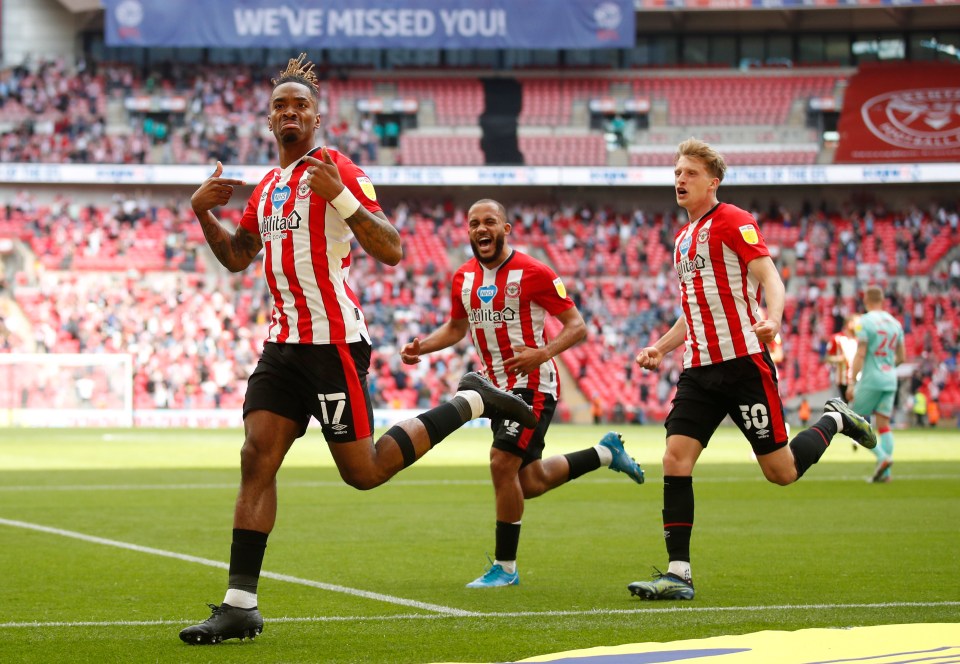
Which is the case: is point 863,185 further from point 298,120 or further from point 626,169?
point 298,120

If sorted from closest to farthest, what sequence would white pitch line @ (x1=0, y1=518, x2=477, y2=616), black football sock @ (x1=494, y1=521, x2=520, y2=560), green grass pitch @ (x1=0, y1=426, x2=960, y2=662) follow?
green grass pitch @ (x1=0, y1=426, x2=960, y2=662), white pitch line @ (x1=0, y1=518, x2=477, y2=616), black football sock @ (x1=494, y1=521, x2=520, y2=560)

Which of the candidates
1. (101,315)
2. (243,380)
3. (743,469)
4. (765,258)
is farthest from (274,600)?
(101,315)

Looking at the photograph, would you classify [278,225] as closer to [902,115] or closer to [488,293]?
[488,293]

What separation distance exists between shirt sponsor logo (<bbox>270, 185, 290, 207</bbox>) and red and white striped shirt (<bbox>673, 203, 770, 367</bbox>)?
7.73 feet

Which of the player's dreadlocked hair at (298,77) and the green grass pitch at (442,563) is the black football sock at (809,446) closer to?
the green grass pitch at (442,563)

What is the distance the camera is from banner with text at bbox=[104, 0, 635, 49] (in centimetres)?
4816

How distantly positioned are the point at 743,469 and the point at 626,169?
28.4m

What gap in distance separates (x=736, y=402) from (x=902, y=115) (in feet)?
144

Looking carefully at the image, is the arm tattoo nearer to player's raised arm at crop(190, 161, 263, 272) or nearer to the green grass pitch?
player's raised arm at crop(190, 161, 263, 272)

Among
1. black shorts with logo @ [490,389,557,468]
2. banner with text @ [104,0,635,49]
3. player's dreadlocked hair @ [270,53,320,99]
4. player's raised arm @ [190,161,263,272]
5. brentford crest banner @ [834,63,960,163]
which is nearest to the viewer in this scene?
player's dreadlocked hair @ [270,53,320,99]

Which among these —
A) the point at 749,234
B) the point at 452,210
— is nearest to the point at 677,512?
the point at 749,234

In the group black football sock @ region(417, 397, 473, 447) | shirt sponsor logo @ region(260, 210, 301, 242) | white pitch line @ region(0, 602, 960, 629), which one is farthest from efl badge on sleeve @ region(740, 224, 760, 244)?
shirt sponsor logo @ region(260, 210, 301, 242)

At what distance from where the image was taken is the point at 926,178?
150ft

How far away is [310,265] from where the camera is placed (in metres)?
6.12
